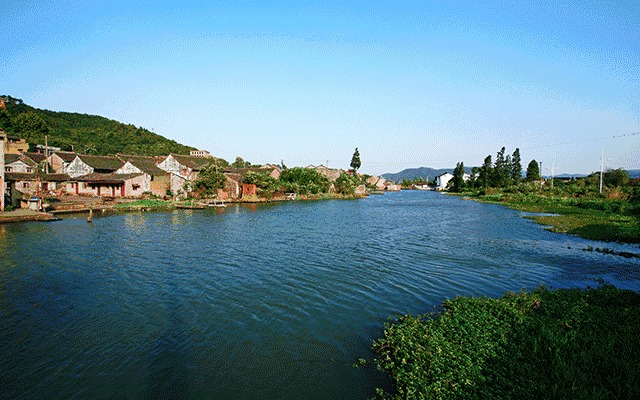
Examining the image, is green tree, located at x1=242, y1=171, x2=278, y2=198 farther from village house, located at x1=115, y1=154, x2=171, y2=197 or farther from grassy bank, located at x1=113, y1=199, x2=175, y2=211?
grassy bank, located at x1=113, y1=199, x2=175, y2=211

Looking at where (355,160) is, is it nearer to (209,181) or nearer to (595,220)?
(209,181)

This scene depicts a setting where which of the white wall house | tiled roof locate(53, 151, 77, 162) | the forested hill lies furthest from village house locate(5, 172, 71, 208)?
the white wall house

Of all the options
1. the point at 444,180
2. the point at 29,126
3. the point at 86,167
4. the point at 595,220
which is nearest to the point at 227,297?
the point at 595,220

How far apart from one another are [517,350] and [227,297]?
9.55m

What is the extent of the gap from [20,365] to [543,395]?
1154 centimetres

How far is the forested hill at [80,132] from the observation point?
79375 mm

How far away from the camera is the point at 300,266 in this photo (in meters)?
17.7

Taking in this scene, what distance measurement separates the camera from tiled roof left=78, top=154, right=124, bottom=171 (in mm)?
54875

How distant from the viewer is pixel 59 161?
56188 millimetres

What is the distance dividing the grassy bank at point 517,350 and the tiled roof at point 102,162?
5853 centimetres

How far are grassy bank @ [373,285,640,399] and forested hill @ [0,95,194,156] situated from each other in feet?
272

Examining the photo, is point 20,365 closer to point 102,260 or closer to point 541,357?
point 102,260

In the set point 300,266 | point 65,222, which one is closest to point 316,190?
point 65,222

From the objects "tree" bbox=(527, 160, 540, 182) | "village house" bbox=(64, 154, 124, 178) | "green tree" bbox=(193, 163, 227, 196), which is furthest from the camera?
"tree" bbox=(527, 160, 540, 182)
